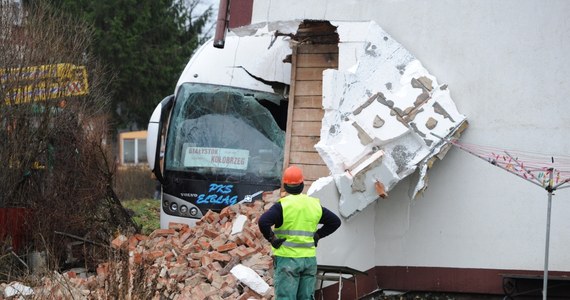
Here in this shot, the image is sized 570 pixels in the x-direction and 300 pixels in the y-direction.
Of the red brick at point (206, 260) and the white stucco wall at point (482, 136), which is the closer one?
the white stucco wall at point (482, 136)

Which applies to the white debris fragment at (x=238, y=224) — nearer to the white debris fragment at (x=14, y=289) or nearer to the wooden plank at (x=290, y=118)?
the wooden plank at (x=290, y=118)

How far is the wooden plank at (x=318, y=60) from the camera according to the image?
10469 millimetres

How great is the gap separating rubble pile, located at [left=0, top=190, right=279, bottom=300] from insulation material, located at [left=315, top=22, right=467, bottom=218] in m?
1.16

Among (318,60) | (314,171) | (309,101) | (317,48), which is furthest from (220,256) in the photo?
(317,48)

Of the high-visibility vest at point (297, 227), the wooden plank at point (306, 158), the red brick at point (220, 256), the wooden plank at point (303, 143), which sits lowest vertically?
the red brick at point (220, 256)

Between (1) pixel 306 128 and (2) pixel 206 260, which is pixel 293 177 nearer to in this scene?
(2) pixel 206 260

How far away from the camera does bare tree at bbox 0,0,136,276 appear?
11000 mm

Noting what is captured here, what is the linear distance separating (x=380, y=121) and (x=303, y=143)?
154 centimetres

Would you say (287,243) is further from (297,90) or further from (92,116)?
(92,116)

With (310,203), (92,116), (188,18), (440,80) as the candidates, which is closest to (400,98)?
(440,80)

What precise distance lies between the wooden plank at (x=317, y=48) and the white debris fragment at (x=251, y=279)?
9.64ft

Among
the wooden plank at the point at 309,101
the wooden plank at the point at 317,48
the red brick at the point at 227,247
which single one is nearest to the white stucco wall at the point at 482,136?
the wooden plank at the point at 317,48

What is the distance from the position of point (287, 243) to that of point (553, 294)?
2.88 m

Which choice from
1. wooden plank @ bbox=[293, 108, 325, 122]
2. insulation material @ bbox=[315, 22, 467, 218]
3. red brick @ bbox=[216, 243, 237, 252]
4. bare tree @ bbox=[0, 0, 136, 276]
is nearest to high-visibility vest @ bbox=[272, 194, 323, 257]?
insulation material @ bbox=[315, 22, 467, 218]
